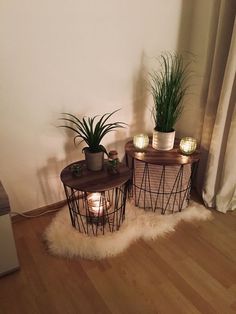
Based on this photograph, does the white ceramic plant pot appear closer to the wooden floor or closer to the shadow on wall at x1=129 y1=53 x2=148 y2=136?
the shadow on wall at x1=129 y1=53 x2=148 y2=136

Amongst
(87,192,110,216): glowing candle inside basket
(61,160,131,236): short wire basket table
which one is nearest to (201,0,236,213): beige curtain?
(61,160,131,236): short wire basket table

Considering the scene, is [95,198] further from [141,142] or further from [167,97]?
[167,97]

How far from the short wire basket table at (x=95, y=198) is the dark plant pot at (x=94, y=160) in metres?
0.03

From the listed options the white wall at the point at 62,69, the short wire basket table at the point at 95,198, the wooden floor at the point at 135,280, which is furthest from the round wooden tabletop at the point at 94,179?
the wooden floor at the point at 135,280

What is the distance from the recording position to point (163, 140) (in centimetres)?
180

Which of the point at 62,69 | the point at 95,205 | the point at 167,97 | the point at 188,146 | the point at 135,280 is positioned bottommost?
the point at 135,280

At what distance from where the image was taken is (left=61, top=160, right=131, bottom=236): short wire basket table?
1.48 meters

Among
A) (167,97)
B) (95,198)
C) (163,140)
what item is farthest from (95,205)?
(167,97)

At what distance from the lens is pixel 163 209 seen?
1.88 m

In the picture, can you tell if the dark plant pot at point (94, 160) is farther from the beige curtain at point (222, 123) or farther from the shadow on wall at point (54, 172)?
the beige curtain at point (222, 123)

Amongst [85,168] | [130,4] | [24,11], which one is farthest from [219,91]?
[24,11]

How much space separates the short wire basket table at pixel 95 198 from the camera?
4.85 ft

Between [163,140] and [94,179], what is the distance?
600mm

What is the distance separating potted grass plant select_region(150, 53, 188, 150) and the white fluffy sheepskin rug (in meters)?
0.51
